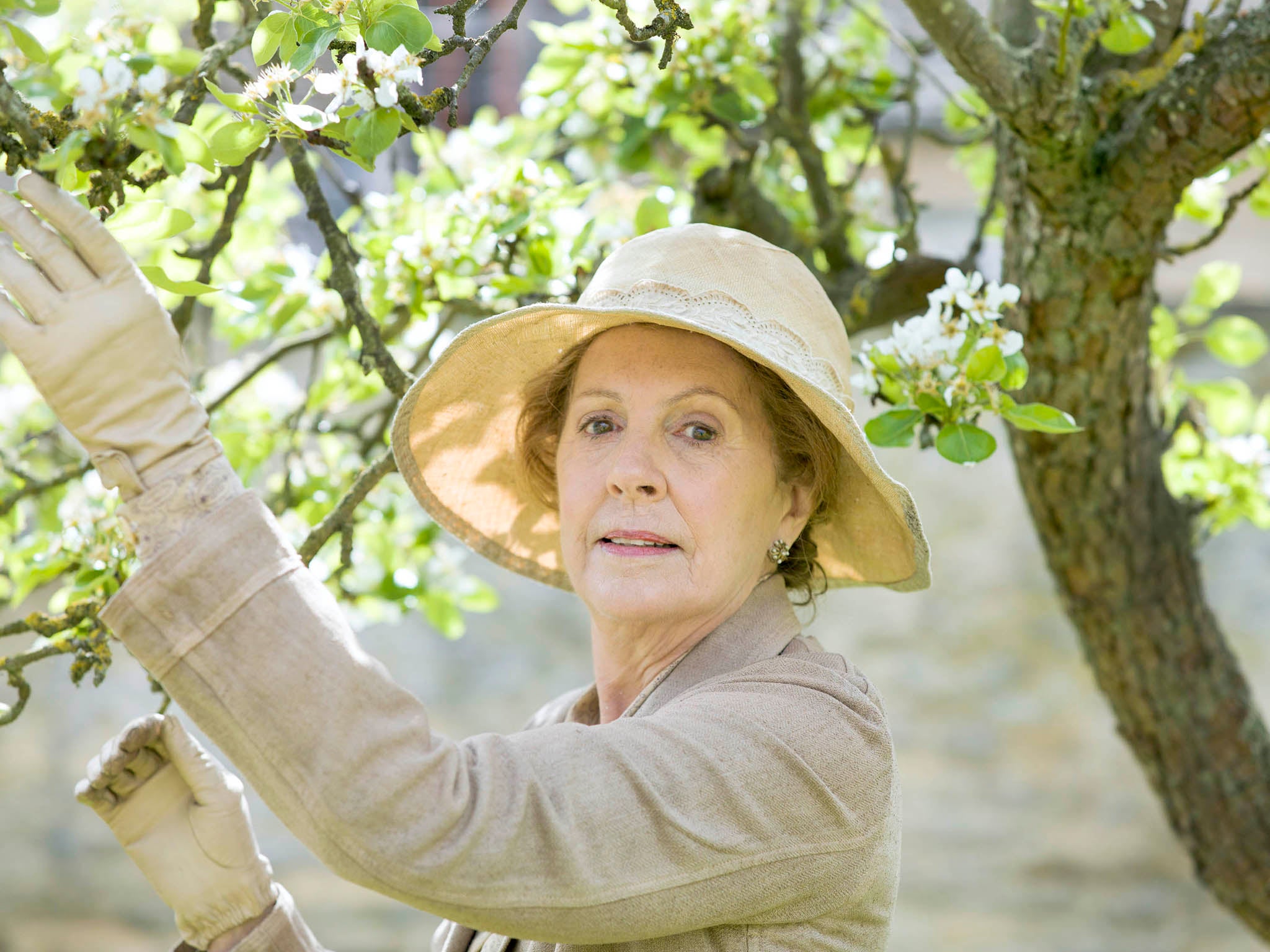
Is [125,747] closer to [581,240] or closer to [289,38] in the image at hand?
[289,38]

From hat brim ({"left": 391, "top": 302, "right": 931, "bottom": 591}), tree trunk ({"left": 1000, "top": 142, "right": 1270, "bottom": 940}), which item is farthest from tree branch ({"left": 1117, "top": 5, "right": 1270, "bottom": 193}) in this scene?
hat brim ({"left": 391, "top": 302, "right": 931, "bottom": 591})

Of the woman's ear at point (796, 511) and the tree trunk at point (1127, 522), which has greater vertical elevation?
the woman's ear at point (796, 511)

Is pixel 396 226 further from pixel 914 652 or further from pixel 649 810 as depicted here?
pixel 914 652

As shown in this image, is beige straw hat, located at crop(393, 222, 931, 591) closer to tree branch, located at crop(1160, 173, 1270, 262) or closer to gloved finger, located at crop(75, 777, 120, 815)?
gloved finger, located at crop(75, 777, 120, 815)

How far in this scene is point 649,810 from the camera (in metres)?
1.01

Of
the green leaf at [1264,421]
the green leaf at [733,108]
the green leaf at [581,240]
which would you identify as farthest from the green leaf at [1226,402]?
the green leaf at [581,240]

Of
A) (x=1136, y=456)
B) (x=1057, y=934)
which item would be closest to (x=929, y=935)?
(x=1057, y=934)

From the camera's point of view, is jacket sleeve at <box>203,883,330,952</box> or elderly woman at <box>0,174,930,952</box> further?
jacket sleeve at <box>203,883,330,952</box>

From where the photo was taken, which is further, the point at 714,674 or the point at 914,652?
the point at 914,652

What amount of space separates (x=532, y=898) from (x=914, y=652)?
4.55 meters

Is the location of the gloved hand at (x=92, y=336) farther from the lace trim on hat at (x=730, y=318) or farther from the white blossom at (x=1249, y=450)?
the white blossom at (x=1249, y=450)

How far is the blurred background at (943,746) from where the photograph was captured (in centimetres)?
490

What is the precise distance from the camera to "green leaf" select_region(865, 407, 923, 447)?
1.48 m

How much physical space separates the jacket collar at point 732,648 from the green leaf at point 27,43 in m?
0.85
